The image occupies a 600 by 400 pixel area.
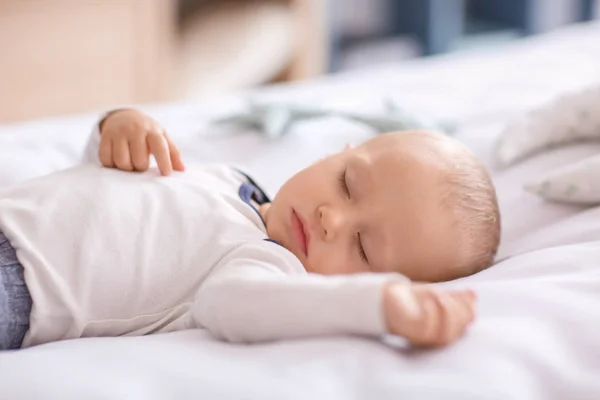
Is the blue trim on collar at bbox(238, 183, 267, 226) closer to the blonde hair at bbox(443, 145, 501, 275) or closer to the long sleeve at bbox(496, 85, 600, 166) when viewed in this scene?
the blonde hair at bbox(443, 145, 501, 275)

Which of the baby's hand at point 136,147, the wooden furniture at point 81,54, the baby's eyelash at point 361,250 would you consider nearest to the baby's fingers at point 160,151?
the baby's hand at point 136,147

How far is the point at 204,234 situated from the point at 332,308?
0.28 m

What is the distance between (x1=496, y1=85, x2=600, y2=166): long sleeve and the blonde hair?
0.29 metres

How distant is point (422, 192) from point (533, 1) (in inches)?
112

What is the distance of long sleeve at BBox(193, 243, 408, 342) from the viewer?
0.62m

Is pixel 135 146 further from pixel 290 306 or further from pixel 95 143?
pixel 290 306

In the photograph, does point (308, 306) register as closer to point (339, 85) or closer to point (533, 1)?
point (339, 85)

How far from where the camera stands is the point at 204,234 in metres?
0.87

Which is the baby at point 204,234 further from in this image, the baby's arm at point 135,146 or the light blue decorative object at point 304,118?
the light blue decorative object at point 304,118

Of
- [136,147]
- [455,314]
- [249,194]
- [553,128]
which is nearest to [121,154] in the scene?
[136,147]

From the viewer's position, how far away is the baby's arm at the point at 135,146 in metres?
0.96

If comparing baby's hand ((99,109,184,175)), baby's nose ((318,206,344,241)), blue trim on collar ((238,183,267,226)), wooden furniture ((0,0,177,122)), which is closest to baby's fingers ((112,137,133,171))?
baby's hand ((99,109,184,175))

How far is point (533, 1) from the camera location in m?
3.44

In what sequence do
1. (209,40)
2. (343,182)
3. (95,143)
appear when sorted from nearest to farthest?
(343,182), (95,143), (209,40)
